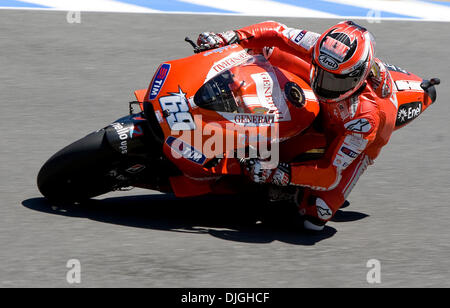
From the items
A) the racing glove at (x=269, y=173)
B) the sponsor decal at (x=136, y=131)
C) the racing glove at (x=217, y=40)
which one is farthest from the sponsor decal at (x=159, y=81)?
the racing glove at (x=269, y=173)

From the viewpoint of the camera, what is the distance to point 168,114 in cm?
503

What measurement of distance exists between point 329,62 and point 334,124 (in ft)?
1.55

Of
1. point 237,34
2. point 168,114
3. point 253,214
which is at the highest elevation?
point 237,34

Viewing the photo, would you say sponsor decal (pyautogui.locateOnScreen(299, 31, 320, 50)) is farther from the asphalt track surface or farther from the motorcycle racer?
the asphalt track surface

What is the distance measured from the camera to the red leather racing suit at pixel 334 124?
5133 mm

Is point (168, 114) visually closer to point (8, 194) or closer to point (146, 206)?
point (146, 206)

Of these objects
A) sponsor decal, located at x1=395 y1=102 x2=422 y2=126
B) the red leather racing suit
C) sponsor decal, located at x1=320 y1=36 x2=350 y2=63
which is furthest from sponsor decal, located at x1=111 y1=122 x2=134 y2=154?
sponsor decal, located at x1=395 y1=102 x2=422 y2=126

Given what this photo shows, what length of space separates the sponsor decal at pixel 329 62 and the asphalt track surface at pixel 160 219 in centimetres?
112

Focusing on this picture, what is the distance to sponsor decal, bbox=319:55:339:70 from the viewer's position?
495 centimetres
